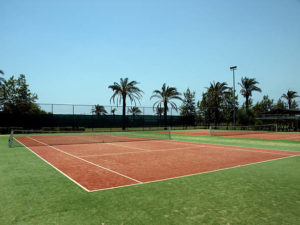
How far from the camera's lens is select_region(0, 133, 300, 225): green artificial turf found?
370 cm

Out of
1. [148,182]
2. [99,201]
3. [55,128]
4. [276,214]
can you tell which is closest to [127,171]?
[148,182]

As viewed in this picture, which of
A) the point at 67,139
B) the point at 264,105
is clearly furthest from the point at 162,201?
the point at 264,105

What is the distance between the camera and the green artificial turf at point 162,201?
3.70 m

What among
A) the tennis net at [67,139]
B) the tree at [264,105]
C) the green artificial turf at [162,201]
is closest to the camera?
the green artificial turf at [162,201]

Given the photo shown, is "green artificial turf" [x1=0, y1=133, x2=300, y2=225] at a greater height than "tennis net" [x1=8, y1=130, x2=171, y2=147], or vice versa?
"tennis net" [x1=8, y1=130, x2=171, y2=147]

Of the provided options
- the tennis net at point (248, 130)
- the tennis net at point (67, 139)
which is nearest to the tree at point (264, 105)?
the tennis net at point (248, 130)

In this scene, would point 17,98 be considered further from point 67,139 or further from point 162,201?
point 162,201

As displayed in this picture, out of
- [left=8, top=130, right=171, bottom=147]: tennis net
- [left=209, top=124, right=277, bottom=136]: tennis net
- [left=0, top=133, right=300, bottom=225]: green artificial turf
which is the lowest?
[left=0, top=133, right=300, bottom=225]: green artificial turf

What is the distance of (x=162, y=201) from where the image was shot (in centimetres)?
448

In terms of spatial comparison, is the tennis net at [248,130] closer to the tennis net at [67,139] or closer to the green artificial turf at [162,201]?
the tennis net at [67,139]

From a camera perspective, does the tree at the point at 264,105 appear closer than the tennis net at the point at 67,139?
No

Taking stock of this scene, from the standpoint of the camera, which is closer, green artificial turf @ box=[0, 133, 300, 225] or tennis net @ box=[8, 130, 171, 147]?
green artificial turf @ box=[0, 133, 300, 225]

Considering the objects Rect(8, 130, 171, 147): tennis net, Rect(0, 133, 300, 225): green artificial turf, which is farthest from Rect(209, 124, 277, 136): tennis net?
Rect(0, 133, 300, 225): green artificial turf

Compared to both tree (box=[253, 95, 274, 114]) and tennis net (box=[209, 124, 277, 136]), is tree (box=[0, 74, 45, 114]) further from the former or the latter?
tree (box=[253, 95, 274, 114])
